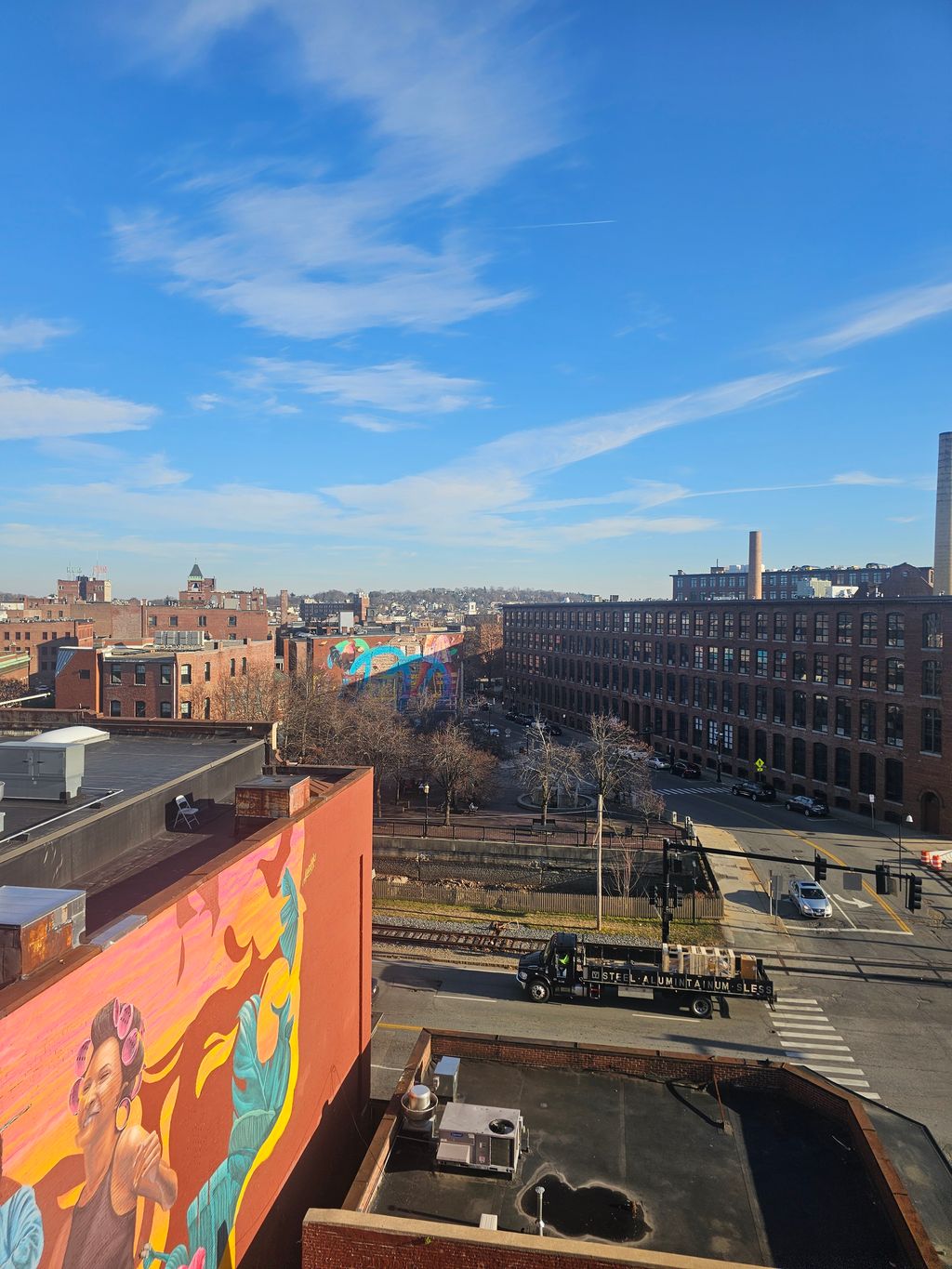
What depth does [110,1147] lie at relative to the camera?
7848mm

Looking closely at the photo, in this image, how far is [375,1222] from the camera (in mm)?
9961

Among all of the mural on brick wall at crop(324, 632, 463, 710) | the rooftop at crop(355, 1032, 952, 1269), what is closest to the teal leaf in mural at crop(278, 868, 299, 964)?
the rooftop at crop(355, 1032, 952, 1269)

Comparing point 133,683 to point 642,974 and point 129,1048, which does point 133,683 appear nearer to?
point 642,974

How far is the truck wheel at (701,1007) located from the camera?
82.9 ft

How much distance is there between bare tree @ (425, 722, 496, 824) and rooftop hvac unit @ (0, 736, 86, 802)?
102 ft

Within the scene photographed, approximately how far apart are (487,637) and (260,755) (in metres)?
118

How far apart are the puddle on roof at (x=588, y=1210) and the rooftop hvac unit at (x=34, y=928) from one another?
806 cm

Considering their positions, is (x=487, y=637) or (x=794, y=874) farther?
(x=487, y=637)

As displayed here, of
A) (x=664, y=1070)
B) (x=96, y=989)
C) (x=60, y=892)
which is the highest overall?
(x=60, y=892)

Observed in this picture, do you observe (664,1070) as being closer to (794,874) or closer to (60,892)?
(60,892)

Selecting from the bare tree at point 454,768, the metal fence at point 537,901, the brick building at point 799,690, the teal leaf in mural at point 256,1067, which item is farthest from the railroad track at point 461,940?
the brick building at point 799,690

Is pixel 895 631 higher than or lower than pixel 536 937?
higher

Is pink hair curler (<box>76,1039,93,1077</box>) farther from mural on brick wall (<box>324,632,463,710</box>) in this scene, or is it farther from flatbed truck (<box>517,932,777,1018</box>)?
mural on brick wall (<box>324,632,463,710</box>)

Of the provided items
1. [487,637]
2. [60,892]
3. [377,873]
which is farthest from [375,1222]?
[487,637]
